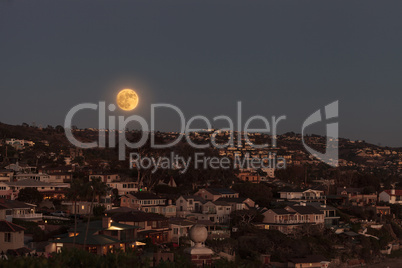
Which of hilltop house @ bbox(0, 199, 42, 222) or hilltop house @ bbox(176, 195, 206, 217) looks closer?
hilltop house @ bbox(0, 199, 42, 222)

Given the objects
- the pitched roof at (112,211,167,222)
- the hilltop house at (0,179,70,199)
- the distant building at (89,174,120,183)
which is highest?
the distant building at (89,174,120,183)

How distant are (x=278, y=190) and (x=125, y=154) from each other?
67.4 ft

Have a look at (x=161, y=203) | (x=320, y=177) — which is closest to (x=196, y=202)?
(x=161, y=203)

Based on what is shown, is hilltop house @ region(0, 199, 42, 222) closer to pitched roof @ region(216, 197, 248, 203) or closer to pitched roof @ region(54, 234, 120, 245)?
pitched roof @ region(54, 234, 120, 245)

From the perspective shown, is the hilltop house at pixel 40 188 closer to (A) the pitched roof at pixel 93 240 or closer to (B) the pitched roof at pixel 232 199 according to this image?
(B) the pitched roof at pixel 232 199

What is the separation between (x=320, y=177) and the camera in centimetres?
11694

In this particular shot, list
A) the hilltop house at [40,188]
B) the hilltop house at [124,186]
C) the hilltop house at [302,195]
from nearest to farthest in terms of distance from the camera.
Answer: the hilltop house at [40,188] < the hilltop house at [124,186] < the hilltop house at [302,195]

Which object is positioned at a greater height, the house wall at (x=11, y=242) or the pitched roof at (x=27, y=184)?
the pitched roof at (x=27, y=184)

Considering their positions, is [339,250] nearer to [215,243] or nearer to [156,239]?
[215,243]

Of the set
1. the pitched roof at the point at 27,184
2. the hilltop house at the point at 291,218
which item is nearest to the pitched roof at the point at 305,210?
the hilltop house at the point at 291,218

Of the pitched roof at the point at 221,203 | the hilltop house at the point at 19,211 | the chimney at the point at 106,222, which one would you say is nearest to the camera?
the chimney at the point at 106,222

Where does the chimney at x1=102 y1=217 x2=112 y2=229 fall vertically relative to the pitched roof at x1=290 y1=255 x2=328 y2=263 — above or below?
above

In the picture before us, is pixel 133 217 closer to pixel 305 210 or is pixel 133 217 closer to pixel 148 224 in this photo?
pixel 148 224

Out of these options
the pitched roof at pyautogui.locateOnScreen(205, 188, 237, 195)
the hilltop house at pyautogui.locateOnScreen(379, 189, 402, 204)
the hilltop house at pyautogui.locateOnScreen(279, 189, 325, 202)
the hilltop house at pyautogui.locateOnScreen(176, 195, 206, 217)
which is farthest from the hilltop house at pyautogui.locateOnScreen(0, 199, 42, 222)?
the hilltop house at pyautogui.locateOnScreen(379, 189, 402, 204)
